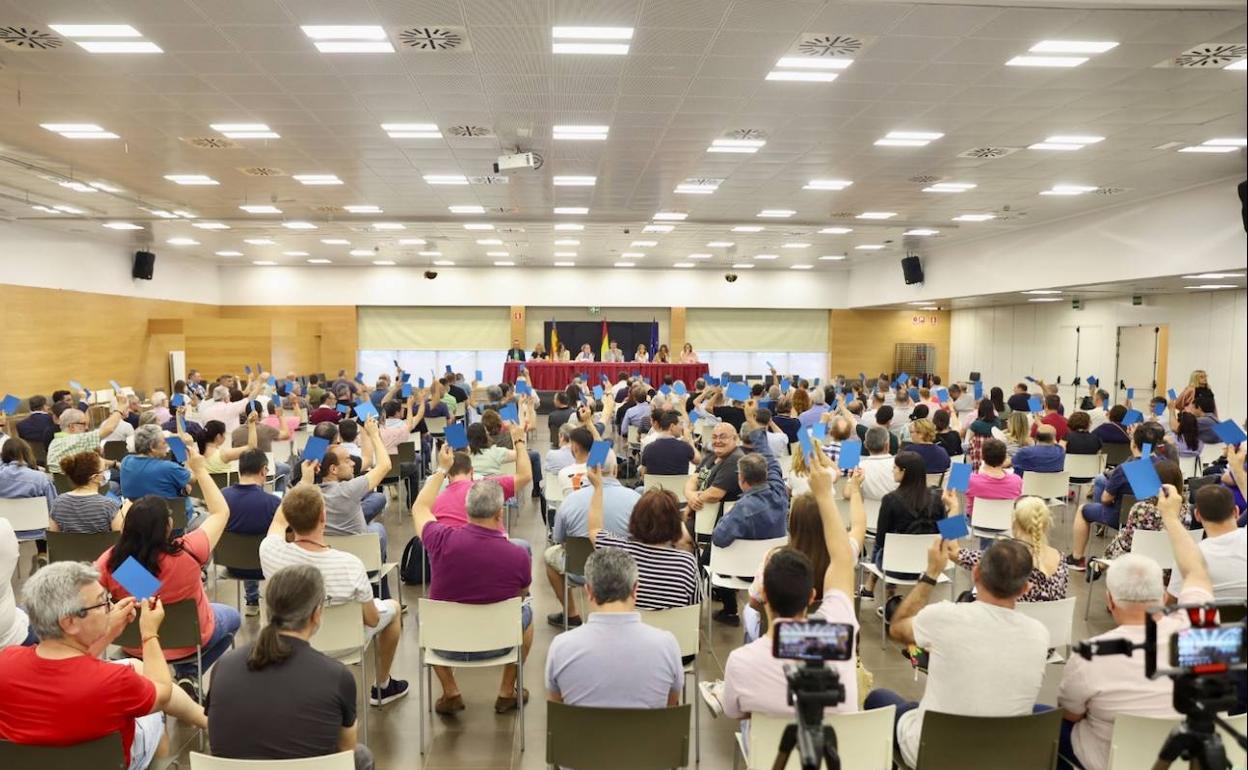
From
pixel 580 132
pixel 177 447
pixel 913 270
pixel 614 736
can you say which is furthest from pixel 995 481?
pixel 913 270

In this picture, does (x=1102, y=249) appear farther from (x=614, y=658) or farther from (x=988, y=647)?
(x=614, y=658)

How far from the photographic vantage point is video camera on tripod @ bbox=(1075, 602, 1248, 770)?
164 cm

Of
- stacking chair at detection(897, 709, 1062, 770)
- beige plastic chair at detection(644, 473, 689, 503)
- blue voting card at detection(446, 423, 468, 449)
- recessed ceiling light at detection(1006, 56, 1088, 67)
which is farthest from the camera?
beige plastic chair at detection(644, 473, 689, 503)

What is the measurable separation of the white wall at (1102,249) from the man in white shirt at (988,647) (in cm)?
704

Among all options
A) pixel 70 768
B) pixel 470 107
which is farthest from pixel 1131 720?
pixel 470 107

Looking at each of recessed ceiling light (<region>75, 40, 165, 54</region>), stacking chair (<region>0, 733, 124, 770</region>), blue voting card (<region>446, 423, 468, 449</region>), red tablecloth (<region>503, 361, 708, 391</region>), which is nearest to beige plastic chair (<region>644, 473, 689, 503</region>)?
blue voting card (<region>446, 423, 468, 449</region>)

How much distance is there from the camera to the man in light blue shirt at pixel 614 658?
9.66 ft

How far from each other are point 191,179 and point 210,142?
265cm

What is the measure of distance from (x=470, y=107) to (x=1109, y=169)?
871cm

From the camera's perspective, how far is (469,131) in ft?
28.6

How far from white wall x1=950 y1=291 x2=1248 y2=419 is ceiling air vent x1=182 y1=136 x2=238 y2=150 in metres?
13.4

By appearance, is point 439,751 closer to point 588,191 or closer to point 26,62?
point 26,62

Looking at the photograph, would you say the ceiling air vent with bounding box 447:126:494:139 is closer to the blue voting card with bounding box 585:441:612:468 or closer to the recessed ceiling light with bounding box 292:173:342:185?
the recessed ceiling light with bounding box 292:173:342:185

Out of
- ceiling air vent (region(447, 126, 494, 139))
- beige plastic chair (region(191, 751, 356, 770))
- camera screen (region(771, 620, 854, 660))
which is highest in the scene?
ceiling air vent (region(447, 126, 494, 139))
